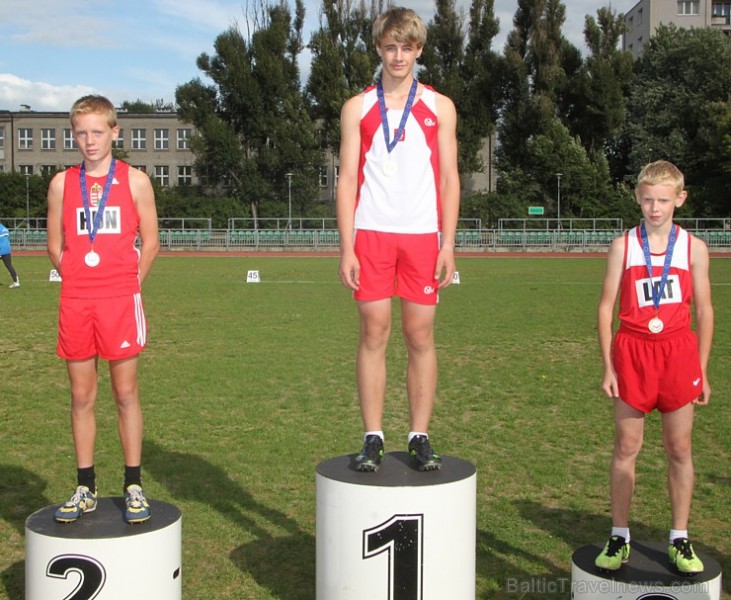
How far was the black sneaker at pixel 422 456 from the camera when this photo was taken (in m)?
3.98

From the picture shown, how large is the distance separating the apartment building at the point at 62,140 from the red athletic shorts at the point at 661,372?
7010 cm

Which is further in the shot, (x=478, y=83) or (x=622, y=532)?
(x=478, y=83)

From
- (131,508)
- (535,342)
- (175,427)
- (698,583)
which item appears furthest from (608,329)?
(535,342)

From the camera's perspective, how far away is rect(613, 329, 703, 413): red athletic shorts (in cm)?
383

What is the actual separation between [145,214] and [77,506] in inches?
56.5

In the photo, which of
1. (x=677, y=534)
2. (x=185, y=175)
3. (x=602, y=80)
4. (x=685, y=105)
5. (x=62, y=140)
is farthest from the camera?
(x=185, y=175)

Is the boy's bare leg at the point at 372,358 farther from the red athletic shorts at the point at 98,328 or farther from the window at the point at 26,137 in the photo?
the window at the point at 26,137

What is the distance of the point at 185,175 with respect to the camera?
72.9 m

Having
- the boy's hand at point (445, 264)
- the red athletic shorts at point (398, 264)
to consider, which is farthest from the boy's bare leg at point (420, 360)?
the boy's hand at point (445, 264)

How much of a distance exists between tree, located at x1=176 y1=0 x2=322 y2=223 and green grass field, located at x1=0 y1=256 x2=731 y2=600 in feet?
149

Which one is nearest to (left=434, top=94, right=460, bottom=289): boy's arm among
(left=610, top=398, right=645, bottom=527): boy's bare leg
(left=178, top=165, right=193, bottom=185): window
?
(left=610, top=398, right=645, bottom=527): boy's bare leg

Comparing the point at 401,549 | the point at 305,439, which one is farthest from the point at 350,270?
the point at 305,439

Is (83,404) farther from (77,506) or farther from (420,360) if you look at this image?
(420,360)

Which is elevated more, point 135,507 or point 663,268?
point 663,268
